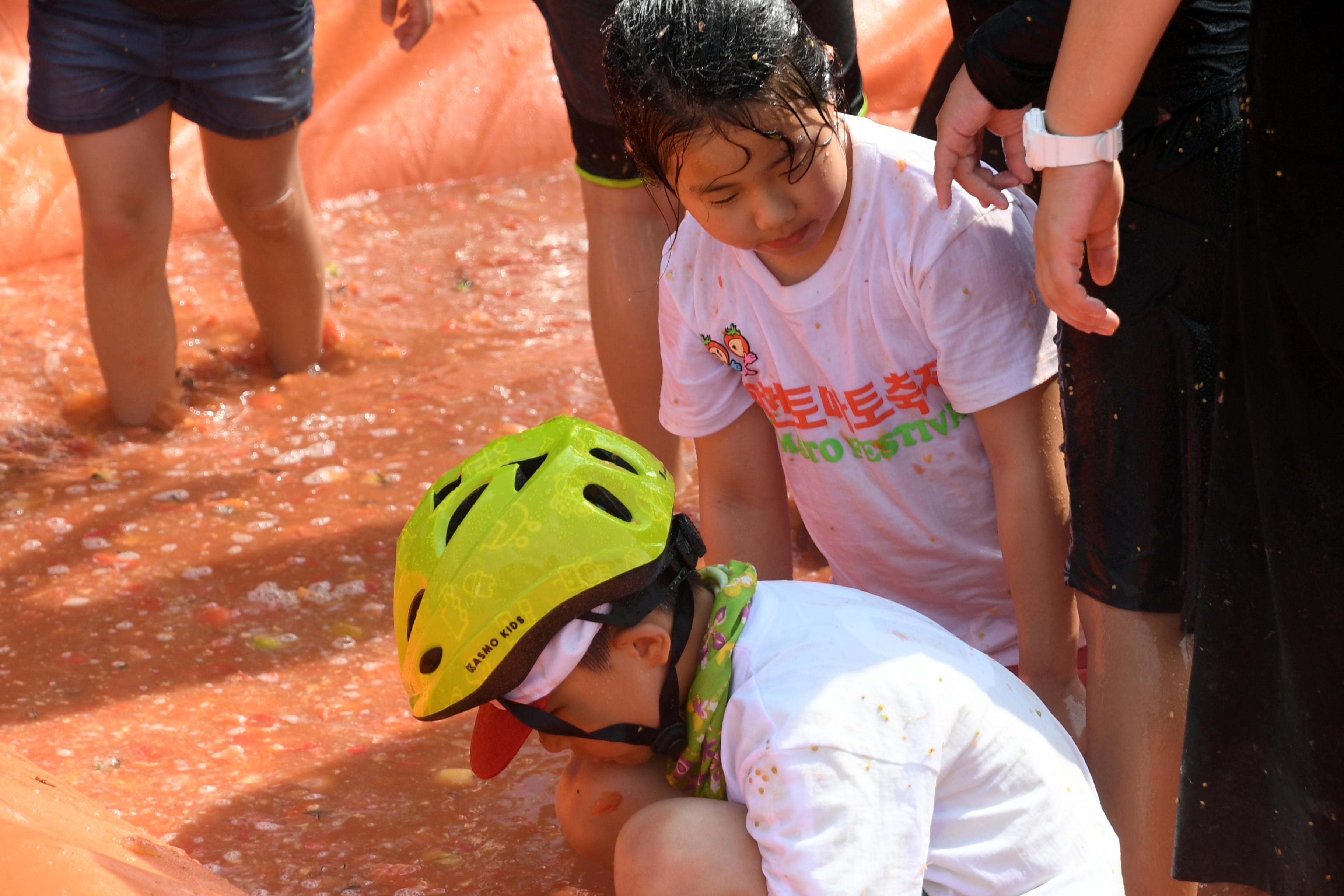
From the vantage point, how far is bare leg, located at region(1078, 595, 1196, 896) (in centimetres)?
176

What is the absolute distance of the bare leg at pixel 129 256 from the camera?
3.29m

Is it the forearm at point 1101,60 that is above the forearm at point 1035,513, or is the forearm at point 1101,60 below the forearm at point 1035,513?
above

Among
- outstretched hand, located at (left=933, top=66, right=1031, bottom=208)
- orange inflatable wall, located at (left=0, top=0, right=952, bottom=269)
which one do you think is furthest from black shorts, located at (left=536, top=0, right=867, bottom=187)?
orange inflatable wall, located at (left=0, top=0, right=952, bottom=269)

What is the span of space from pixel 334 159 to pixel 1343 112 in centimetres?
427

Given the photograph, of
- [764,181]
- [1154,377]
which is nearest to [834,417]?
[764,181]

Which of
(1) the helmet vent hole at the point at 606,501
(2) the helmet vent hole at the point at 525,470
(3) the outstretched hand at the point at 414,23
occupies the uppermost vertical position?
(3) the outstretched hand at the point at 414,23

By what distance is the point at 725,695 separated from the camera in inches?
64.1

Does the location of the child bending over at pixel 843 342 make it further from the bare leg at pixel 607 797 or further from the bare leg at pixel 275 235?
the bare leg at pixel 275 235

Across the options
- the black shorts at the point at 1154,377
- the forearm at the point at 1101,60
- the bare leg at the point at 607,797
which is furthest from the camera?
the bare leg at the point at 607,797

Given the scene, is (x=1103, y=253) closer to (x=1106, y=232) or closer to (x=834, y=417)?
(x=1106, y=232)

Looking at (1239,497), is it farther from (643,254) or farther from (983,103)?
(643,254)

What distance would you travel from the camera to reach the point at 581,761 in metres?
1.95

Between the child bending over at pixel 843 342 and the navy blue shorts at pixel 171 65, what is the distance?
166 centimetres

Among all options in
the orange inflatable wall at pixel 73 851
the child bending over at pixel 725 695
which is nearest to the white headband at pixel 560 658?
the child bending over at pixel 725 695
